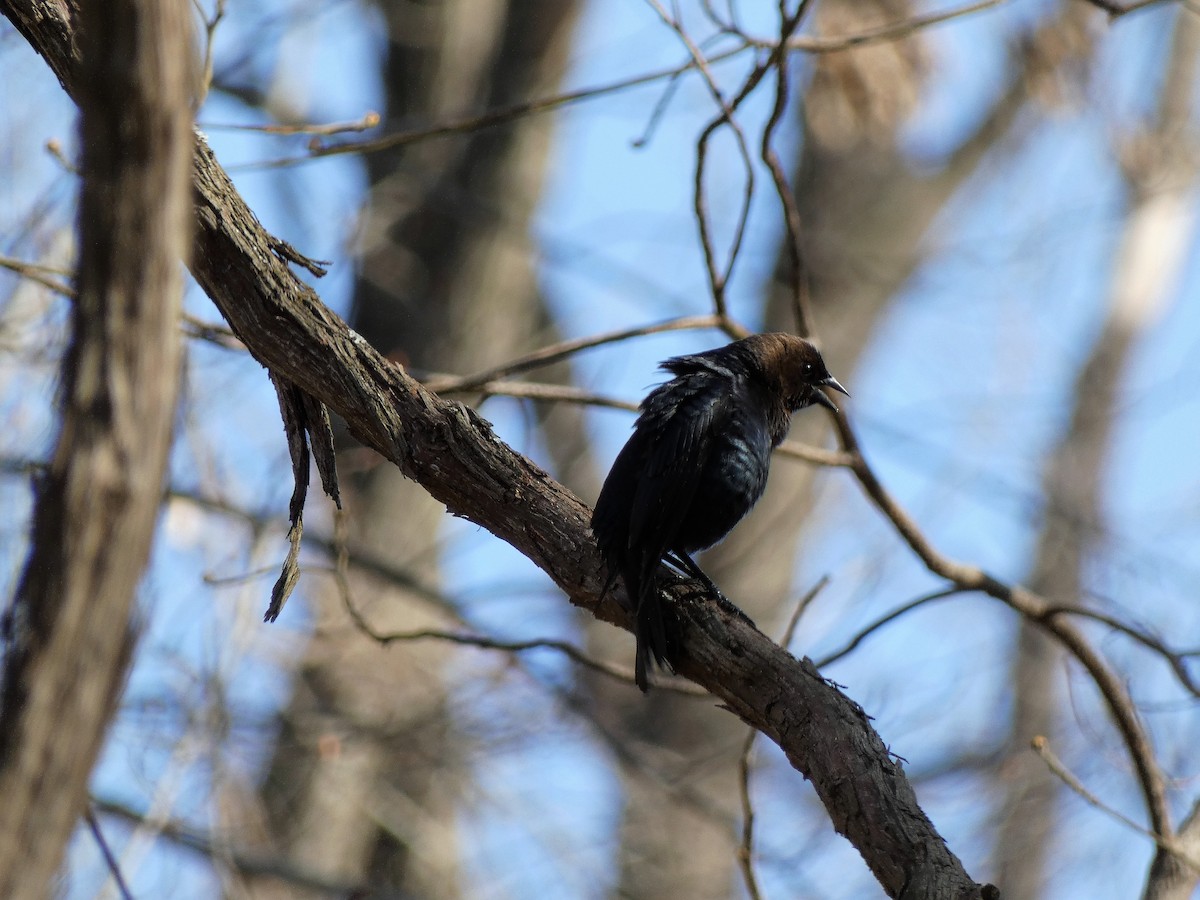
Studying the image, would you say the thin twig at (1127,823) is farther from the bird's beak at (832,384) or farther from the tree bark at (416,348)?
the tree bark at (416,348)

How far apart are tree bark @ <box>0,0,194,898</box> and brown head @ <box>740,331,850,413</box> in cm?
338

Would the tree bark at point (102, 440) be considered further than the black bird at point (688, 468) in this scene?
No

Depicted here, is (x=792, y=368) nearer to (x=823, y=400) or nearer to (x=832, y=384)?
(x=823, y=400)

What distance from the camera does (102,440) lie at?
141 cm

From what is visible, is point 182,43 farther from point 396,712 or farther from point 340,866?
point 340,866

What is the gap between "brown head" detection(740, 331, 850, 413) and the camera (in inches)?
187

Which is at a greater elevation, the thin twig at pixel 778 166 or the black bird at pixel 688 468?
the thin twig at pixel 778 166

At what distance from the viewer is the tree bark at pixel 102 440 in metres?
1.35

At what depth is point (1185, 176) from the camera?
44.0 feet

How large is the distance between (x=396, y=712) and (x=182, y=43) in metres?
7.97

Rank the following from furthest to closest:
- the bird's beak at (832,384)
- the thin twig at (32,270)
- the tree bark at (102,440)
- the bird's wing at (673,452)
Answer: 1. the bird's beak at (832,384)
2. the thin twig at (32,270)
3. the bird's wing at (673,452)
4. the tree bark at (102,440)

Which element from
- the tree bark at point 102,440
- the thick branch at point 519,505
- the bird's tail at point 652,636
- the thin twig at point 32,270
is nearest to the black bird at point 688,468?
the bird's tail at point 652,636

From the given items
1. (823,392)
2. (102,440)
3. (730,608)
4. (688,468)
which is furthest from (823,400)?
(102,440)

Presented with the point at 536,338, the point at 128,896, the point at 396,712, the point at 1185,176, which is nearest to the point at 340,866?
the point at 396,712
